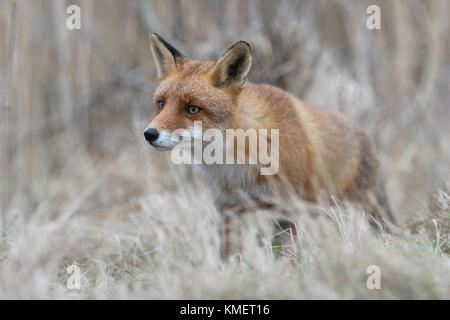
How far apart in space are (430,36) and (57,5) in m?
4.58

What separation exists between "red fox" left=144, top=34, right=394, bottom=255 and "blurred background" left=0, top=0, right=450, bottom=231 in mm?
1272

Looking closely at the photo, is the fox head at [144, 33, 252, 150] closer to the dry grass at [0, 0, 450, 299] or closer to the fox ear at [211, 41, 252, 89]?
the fox ear at [211, 41, 252, 89]

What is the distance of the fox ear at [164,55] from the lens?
137 inches

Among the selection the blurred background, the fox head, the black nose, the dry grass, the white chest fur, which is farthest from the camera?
the blurred background

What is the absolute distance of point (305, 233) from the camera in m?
3.20

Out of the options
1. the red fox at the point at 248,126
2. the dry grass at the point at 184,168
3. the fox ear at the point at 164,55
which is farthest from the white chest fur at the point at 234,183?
the fox ear at the point at 164,55

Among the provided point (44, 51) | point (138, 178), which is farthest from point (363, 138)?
point (44, 51)

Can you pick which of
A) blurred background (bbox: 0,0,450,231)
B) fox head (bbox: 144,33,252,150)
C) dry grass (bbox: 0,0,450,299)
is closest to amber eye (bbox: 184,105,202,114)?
fox head (bbox: 144,33,252,150)

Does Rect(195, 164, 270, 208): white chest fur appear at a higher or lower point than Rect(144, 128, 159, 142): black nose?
lower

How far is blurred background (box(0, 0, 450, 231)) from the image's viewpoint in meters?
5.23

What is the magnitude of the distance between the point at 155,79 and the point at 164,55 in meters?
2.38

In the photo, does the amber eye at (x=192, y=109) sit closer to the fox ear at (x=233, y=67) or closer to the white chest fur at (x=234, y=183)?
the fox ear at (x=233, y=67)

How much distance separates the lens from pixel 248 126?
11.1 ft
